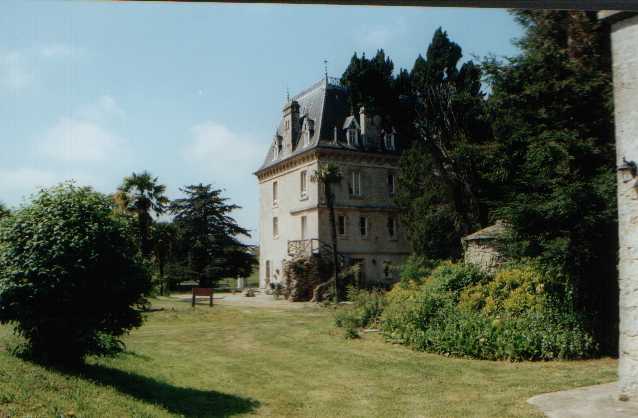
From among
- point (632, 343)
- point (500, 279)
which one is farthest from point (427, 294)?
point (632, 343)

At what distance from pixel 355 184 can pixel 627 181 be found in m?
27.9

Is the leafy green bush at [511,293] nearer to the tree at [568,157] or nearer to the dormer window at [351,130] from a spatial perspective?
the tree at [568,157]

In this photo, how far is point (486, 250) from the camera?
1580cm

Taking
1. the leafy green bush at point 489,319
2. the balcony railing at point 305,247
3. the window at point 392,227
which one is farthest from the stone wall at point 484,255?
the window at point 392,227

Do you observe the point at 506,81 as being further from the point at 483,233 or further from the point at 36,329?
the point at 36,329

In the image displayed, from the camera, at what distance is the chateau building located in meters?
33.9

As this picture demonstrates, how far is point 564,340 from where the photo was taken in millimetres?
11383

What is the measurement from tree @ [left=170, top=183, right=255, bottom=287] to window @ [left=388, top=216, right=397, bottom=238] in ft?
56.5

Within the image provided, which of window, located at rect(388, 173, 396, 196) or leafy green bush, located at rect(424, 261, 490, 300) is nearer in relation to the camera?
leafy green bush, located at rect(424, 261, 490, 300)

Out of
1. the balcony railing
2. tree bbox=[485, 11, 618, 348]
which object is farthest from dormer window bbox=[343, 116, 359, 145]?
tree bbox=[485, 11, 618, 348]

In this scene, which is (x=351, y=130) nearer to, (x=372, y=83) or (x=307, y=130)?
(x=307, y=130)

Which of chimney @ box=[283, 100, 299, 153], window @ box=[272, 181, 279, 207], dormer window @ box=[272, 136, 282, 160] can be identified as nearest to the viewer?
chimney @ box=[283, 100, 299, 153]

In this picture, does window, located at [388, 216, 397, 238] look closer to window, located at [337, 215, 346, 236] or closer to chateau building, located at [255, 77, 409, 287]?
chateau building, located at [255, 77, 409, 287]

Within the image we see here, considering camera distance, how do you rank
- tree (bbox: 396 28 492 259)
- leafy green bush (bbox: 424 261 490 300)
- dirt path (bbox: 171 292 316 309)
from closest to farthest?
leafy green bush (bbox: 424 261 490 300) → tree (bbox: 396 28 492 259) → dirt path (bbox: 171 292 316 309)
